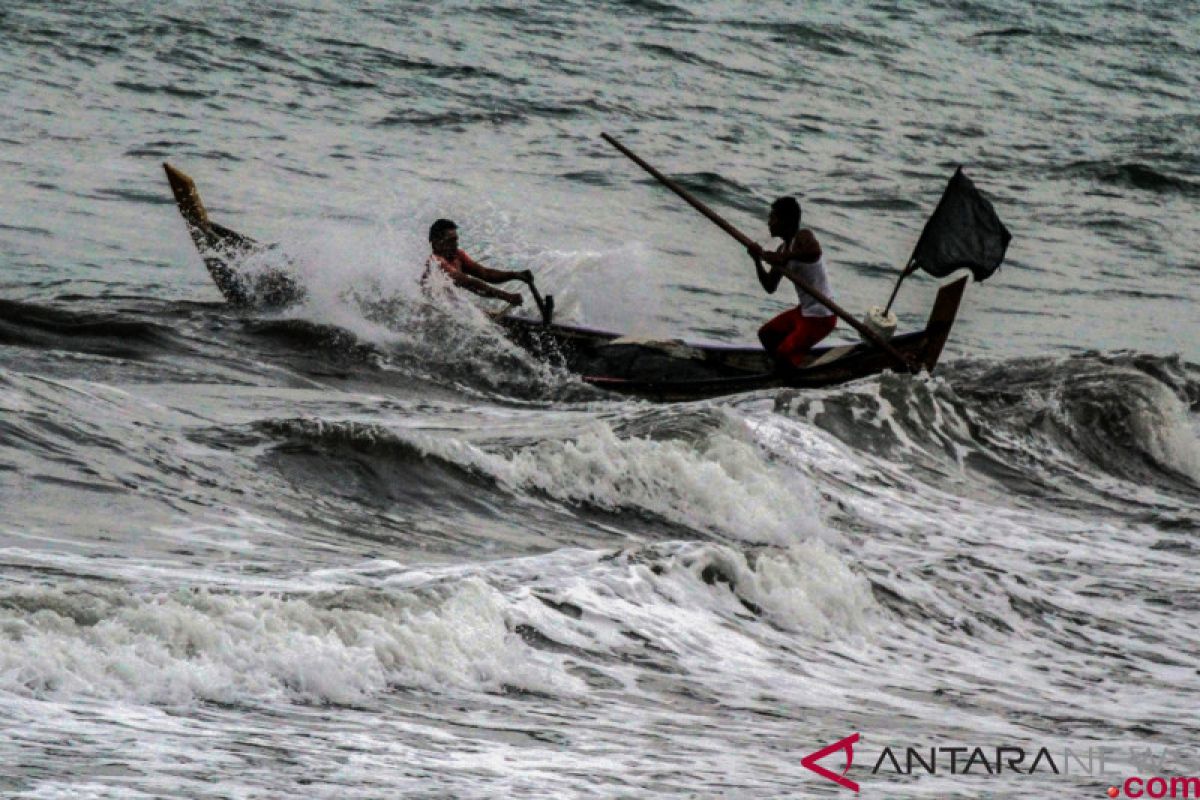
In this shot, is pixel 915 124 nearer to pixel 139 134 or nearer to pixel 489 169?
pixel 489 169

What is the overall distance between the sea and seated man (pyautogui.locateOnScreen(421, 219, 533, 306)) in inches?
11.3

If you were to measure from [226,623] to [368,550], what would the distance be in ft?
6.09

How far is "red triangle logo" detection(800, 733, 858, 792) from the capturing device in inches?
260

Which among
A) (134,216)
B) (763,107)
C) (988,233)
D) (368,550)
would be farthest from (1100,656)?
(763,107)

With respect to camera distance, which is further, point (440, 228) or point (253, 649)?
point (440, 228)

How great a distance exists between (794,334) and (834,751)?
737cm

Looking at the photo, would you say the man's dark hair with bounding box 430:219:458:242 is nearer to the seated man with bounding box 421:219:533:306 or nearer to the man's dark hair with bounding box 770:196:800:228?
the seated man with bounding box 421:219:533:306

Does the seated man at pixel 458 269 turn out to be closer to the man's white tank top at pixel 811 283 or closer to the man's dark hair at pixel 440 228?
the man's dark hair at pixel 440 228

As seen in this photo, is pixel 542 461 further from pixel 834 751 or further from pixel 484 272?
pixel 484 272

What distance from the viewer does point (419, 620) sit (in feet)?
24.6

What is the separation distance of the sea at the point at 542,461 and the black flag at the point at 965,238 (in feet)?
3.61

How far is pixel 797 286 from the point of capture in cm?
1390

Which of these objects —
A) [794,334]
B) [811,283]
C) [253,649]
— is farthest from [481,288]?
[253,649]

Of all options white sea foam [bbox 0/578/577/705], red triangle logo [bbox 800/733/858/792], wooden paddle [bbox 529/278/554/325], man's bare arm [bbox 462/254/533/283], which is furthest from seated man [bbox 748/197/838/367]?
red triangle logo [bbox 800/733/858/792]
